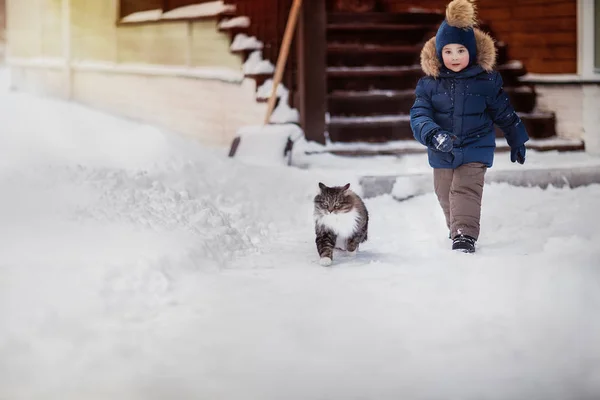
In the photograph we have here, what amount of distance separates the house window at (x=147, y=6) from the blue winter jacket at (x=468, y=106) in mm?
6631

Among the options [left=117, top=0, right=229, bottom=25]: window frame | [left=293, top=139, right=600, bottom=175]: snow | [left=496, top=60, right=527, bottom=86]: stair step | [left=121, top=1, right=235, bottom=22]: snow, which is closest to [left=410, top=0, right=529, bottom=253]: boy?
[left=293, top=139, right=600, bottom=175]: snow

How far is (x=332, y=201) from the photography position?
5.51m

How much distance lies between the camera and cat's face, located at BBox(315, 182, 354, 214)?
217 inches

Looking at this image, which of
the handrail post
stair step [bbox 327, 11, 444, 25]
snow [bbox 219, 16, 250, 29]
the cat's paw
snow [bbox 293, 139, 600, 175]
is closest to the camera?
the cat's paw

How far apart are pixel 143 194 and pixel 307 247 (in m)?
1.40

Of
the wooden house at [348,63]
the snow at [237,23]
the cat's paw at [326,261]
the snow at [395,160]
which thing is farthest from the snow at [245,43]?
the cat's paw at [326,261]

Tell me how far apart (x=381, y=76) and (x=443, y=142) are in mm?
5105

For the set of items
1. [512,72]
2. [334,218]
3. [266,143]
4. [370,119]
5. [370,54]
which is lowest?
[334,218]

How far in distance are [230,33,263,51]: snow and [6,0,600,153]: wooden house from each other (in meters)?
0.02

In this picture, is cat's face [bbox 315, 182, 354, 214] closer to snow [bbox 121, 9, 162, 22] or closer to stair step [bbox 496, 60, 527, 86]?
stair step [bbox 496, 60, 527, 86]

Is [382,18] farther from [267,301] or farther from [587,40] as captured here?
[267,301]

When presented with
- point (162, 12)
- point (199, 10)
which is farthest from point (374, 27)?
point (162, 12)

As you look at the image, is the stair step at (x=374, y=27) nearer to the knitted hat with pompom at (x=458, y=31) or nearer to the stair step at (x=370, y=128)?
the stair step at (x=370, y=128)

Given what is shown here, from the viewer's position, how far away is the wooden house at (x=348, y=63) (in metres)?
9.62
